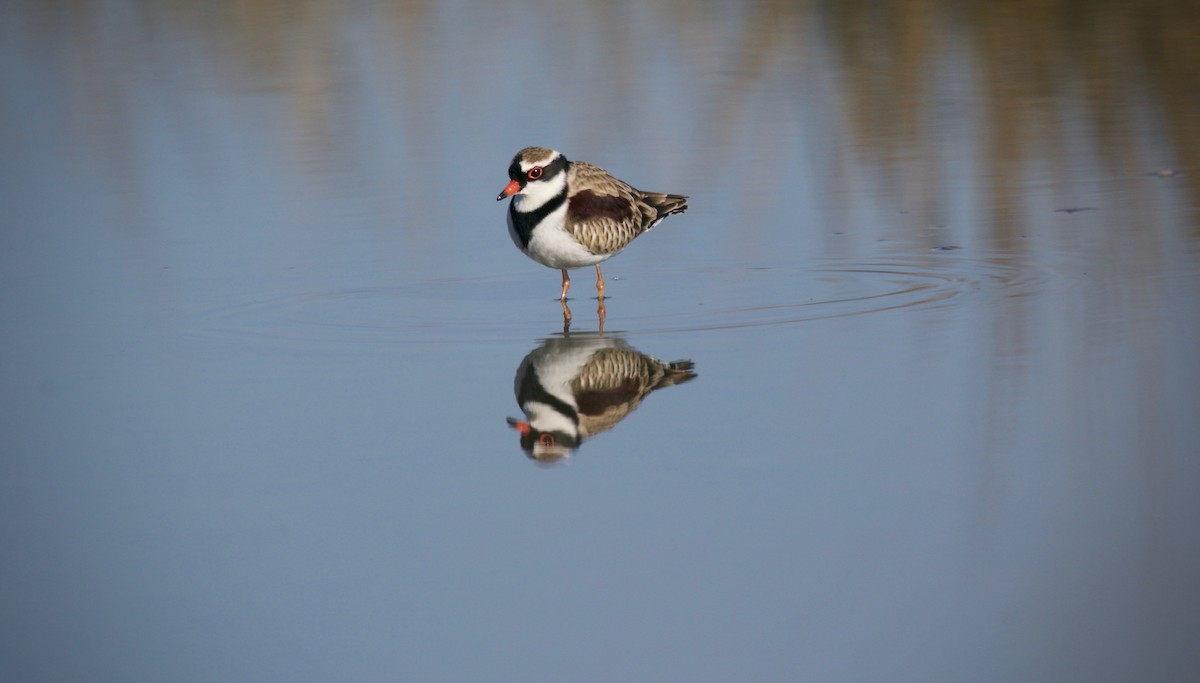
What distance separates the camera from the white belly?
305 inches

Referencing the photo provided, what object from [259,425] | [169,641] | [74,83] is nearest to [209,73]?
[74,83]

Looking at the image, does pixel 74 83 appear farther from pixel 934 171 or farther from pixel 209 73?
pixel 934 171

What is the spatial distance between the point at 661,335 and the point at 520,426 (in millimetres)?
1247

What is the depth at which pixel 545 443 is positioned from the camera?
5.47 meters

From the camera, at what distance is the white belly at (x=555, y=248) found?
7746mm

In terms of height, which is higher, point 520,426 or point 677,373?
point 677,373

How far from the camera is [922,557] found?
170 inches

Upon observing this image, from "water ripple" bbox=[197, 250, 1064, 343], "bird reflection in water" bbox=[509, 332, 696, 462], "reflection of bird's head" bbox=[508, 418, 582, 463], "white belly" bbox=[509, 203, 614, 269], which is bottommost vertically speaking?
"reflection of bird's head" bbox=[508, 418, 582, 463]

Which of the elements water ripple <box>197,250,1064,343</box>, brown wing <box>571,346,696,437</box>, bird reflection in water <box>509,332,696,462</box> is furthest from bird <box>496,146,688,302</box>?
brown wing <box>571,346,696,437</box>

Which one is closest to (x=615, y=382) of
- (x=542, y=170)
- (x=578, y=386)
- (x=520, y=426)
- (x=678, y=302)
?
(x=578, y=386)

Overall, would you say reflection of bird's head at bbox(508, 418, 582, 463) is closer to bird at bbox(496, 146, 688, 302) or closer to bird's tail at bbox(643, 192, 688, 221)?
bird at bbox(496, 146, 688, 302)

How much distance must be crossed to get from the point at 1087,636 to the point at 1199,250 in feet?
12.9

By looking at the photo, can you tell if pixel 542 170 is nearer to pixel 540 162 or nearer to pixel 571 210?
pixel 540 162

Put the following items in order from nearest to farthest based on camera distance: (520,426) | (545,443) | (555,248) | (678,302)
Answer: (545,443), (520,426), (678,302), (555,248)
